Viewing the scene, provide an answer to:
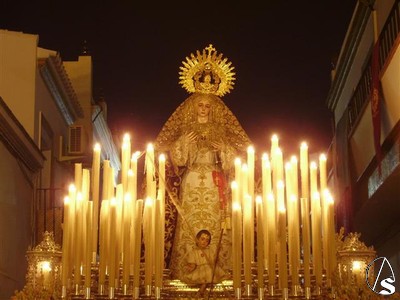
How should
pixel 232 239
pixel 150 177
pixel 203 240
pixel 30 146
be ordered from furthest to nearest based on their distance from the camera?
pixel 30 146 < pixel 203 240 < pixel 150 177 < pixel 232 239

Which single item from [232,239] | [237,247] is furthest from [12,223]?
[237,247]

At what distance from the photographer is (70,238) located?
633 centimetres

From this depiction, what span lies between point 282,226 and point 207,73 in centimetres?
287

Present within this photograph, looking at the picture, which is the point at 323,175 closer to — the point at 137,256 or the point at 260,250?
the point at 260,250

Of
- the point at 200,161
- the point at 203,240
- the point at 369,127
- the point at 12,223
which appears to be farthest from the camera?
the point at 369,127

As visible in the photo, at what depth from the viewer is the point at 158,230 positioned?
6.23 meters

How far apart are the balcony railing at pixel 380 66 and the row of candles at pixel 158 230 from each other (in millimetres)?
4535

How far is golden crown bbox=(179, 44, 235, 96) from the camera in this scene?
8.54 metres

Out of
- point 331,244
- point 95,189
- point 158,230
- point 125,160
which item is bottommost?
point 331,244

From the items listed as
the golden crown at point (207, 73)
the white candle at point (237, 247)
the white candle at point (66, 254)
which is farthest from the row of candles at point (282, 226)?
the golden crown at point (207, 73)

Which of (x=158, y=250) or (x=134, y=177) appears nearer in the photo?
(x=158, y=250)

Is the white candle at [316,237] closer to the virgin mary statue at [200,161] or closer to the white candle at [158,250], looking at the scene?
the white candle at [158,250]

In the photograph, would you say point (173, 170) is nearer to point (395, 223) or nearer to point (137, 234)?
point (137, 234)

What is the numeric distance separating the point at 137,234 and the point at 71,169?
1138 cm
